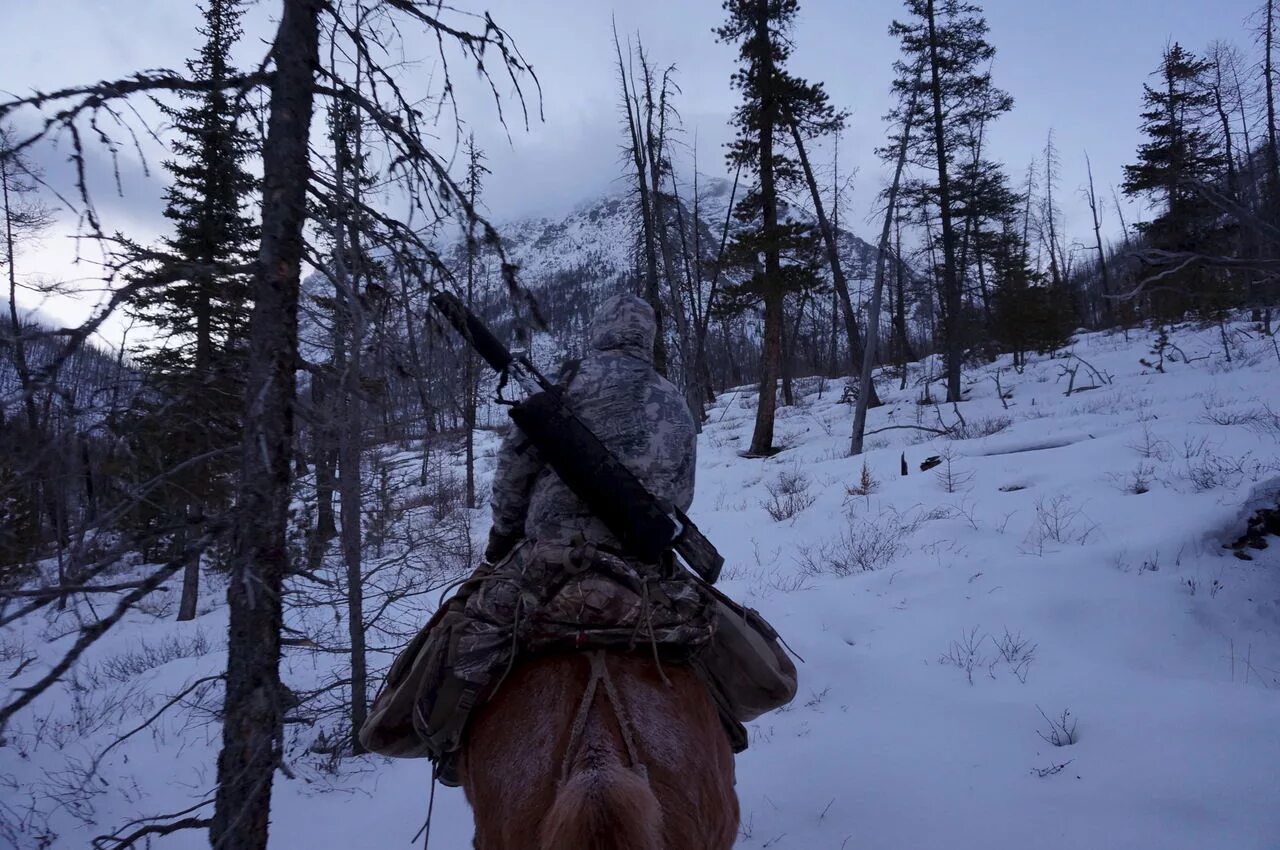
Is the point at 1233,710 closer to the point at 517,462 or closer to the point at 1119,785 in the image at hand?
the point at 1119,785

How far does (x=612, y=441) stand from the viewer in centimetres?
288

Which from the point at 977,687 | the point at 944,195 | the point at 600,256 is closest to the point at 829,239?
the point at 944,195

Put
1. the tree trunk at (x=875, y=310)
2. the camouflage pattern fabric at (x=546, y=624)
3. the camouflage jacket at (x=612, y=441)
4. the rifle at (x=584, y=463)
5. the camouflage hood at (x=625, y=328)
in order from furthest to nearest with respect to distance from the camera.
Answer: the tree trunk at (x=875, y=310)
the camouflage hood at (x=625, y=328)
the camouflage jacket at (x=612, y=441)
the rifle at (x=584, y=463)
the camouflage pattern fabric at (x=546, y=624)

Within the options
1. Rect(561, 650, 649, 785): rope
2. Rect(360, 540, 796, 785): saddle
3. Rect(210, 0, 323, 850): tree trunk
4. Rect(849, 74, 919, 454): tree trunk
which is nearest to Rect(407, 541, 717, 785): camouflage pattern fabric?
Rect(360, 540, 796, 785): saddle

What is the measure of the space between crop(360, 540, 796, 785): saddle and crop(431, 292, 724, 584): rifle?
5.4 inches

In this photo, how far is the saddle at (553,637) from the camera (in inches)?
88.3

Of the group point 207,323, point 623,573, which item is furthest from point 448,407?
point 207,323

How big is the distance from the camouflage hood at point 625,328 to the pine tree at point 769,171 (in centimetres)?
1352

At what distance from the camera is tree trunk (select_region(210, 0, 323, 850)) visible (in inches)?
89.4

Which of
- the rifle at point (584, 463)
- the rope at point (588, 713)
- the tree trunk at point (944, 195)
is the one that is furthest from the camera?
the tree trunk at point (944, 195)

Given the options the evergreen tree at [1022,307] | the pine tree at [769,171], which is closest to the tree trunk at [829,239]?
the pine tree at [769,171]

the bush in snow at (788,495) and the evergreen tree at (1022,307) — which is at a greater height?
the evergreen tree at (1022,307)

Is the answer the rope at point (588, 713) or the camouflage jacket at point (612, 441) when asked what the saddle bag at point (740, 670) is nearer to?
the camouflage jacket at point (612, 441)

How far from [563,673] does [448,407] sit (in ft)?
4.22
